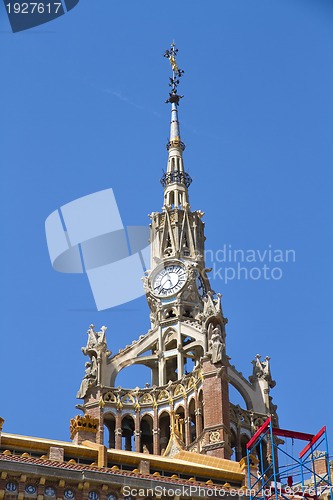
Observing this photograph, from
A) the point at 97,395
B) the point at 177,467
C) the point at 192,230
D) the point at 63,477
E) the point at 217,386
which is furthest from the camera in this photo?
the point at 192,230

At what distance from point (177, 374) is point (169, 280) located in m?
12.1

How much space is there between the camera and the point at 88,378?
124750 millimetres

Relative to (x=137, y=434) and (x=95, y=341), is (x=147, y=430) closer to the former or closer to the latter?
(x=137, y=434)

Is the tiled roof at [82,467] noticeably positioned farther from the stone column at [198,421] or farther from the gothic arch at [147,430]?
the gothic arch at [147,430]

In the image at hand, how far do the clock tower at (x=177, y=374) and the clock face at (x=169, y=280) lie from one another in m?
0.11

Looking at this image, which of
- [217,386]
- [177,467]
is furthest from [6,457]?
[217,386]

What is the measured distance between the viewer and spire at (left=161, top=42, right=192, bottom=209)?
14512cm

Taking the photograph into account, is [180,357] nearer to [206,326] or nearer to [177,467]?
[206,326]

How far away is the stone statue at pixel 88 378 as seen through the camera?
123562 mm

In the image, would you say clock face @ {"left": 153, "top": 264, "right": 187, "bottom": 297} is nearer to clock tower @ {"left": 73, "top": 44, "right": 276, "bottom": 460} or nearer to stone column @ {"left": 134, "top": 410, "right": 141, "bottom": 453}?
clock tower @ {"left": 73, "top": 44, "right": 276, "bottom": 460}

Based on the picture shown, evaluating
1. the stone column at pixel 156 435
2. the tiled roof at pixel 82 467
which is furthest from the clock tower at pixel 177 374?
the tiled roof at pixel 82 467

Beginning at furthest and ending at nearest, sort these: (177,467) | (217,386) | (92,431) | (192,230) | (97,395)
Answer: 1. (192,230)
2. (97,395)
3. (217,386)
4. (92,431)
5. (177,467)

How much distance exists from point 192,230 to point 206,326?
19948 mm

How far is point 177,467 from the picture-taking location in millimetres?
79375
